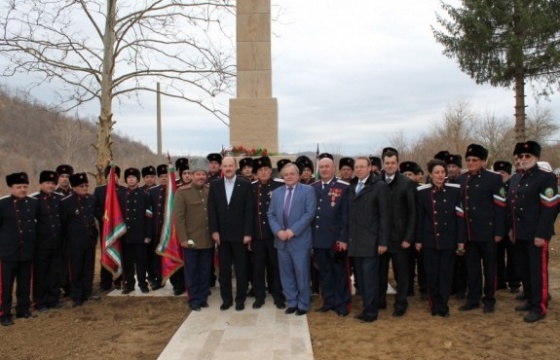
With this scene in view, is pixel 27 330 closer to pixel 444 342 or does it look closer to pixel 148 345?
pixel 148 345

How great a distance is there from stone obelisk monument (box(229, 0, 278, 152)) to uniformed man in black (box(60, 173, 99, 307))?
3.08 m

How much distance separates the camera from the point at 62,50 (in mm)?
9922

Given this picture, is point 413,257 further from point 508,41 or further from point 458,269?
point 508,41

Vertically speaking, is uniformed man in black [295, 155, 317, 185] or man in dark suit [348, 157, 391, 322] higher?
uniformed man in black [295, 155, 317, 185]

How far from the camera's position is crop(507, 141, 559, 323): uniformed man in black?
5215 millimetres

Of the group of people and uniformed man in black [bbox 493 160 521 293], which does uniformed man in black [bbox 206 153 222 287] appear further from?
uniformed man in black [bbox 493 160 521 293]

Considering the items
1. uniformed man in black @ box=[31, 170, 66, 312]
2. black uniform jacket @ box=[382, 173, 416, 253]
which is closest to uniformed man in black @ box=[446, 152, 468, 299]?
black uniform jacket @ box=[382, 173, 416, 253]

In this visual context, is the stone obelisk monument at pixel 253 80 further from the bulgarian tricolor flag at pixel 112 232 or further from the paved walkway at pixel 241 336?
the paved walkway at pixel 241 336

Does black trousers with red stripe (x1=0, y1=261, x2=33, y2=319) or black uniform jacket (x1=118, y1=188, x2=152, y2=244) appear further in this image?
black uniform jacket (x1=118, y1=188, x2=152, y2=244)

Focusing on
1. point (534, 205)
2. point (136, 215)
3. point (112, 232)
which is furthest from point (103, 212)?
point (534, 205)

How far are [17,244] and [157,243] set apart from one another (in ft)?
5.92

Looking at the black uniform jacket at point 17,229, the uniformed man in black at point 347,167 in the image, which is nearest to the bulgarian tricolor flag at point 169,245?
the black uniform jacket at point 17,229

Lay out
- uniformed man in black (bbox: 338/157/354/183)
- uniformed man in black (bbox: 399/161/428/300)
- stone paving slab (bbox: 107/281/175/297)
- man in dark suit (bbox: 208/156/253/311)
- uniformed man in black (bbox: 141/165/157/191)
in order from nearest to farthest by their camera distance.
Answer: man in dark suit (bbox: 208/156/253/311) < uniformed man in black (bbox: 338/157/354/183) < uniformed man in black (bbox: 399/161/428/300) < stone paving slab (bbox: 107/281/175/297) < uniformed man in black (bbox: 141/165/157/191)

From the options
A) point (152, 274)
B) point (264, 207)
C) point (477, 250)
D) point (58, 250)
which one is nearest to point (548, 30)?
point (477, 250)
